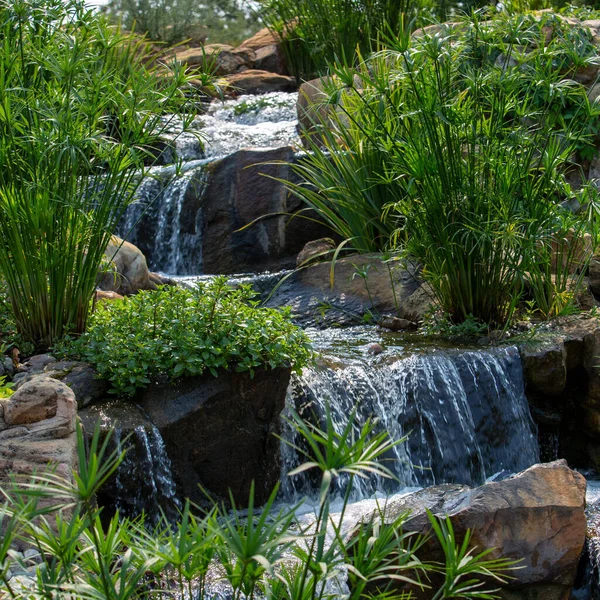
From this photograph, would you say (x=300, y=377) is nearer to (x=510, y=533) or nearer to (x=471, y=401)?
(x=471, y=401)

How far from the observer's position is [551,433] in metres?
5.76

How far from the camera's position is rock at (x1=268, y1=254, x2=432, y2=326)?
6.94m

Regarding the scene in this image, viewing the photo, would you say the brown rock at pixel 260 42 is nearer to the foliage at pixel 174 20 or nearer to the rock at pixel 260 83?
the rock at pixel 260 83

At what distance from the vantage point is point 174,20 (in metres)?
19.9

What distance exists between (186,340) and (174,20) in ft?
55.9

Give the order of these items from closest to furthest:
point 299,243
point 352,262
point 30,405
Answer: point 30,405
point 352,262
point 299,243

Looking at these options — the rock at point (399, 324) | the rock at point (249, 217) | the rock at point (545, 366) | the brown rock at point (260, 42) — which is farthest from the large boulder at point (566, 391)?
the brown rock at point (260, 42)

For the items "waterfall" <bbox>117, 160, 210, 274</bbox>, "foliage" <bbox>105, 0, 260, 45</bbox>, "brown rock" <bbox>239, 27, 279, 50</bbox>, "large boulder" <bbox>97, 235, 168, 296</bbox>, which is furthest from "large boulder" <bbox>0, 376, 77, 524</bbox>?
"foliage" <bbox>105, 0, 260, 45</bbox>

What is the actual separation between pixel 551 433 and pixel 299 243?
4160mm

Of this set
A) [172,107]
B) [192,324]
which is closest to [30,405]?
[192,324]

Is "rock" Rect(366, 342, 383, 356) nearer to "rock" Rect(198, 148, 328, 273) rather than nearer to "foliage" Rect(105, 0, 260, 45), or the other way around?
"rock" Rect(198, 148, 328, 273)

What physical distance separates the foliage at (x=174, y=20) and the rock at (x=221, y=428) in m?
15.6

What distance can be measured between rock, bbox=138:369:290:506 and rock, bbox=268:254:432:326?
225 cm

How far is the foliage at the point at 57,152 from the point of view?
4750 mm
